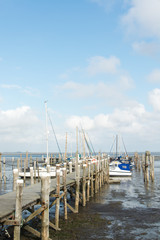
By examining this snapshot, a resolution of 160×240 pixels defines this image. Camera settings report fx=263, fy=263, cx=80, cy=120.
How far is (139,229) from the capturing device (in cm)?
1331

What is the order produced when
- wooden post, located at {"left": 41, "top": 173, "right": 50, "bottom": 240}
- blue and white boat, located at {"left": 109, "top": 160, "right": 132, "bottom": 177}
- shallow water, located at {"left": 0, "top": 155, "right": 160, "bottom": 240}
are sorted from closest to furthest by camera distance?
wooden post, located at {"left": 41, "top": 173, "right": 50, "bottom": 240} < shallow water, located at {"left": 0, "top": 155, "right": 160, "bottom": 240} < blue and white boat, located at {"left": 109, "top": 160, "right": 132, "bottom": 177}

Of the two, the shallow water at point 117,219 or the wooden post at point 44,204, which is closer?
the wooden post at point 44,204

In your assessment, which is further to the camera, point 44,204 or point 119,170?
point 119,170

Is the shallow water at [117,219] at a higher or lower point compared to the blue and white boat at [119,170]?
lower

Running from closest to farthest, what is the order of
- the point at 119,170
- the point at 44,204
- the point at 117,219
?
the point at 44,204
the point at 117,219
the point at 119,170

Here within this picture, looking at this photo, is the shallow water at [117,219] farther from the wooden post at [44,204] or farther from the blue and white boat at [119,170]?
the blue and white boat at [119,170]

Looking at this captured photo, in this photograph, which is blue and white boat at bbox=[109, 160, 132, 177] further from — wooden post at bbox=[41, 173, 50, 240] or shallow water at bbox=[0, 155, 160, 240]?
wooden post at bbox=[41, 173, 50, 240]

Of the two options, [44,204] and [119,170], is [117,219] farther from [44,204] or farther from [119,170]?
[119,170]

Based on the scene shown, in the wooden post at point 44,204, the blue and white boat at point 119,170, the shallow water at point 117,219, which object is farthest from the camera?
the blue and white boat at point 119,170

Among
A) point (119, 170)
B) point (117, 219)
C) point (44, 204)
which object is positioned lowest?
point (117, 219)

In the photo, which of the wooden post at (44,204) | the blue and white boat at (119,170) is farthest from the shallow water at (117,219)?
the blue and white boat at (119,170)

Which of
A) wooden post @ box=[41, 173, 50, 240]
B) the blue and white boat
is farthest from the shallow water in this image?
the blue and white boat

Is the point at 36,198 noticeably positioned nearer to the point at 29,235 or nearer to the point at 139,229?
the point at 29,235

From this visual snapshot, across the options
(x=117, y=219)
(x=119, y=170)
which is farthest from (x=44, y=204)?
(x=119, y=170)
